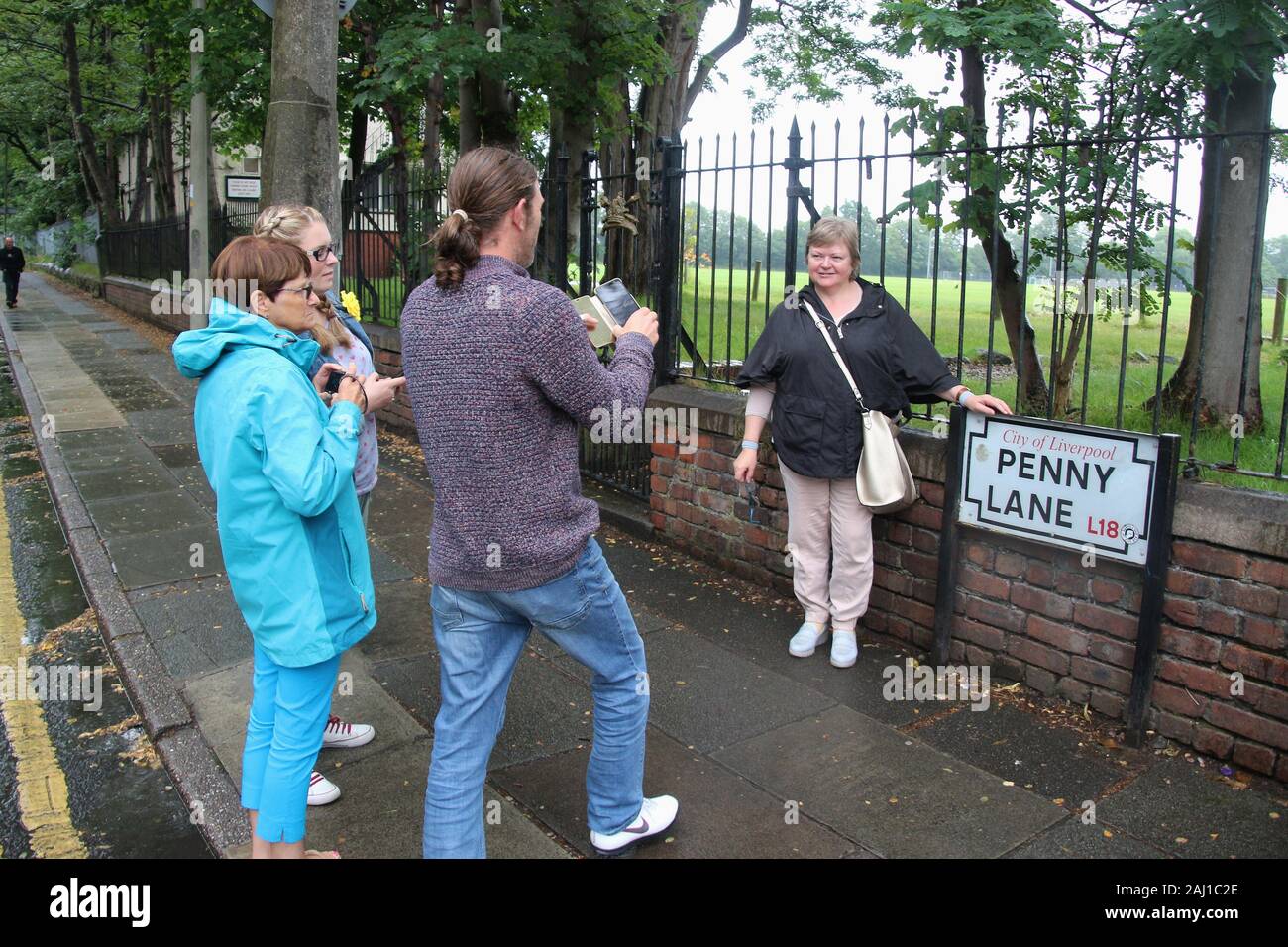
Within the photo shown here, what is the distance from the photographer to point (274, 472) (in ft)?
8.89

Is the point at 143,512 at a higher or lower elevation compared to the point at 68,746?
higher

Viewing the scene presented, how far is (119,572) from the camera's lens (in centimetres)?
625

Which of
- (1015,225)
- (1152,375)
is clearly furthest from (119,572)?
(1152,375)

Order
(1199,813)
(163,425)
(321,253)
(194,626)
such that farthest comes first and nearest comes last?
(163,425) → (194,626) → (321,253) → (1199,813)

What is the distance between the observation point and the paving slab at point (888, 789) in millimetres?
3314

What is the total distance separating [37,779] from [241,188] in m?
14.4

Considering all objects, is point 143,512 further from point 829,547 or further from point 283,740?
point 283,740

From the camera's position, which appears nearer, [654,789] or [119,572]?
[654,789]

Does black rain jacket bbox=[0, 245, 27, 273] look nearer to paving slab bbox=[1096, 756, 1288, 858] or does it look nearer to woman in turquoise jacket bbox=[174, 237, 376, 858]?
woman in turquoise jacket bbox=[174, 237, 376, 858]

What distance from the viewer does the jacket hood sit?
109 inches

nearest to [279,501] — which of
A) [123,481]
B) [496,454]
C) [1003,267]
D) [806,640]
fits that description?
[496,454]

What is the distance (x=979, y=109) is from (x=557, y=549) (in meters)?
6.37

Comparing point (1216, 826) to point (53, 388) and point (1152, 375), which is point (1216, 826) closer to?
point (1152, 375)

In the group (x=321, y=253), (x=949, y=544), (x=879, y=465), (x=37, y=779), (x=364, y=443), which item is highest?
(x=321, y=253)
